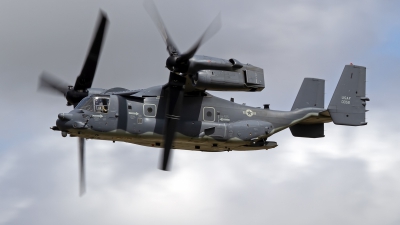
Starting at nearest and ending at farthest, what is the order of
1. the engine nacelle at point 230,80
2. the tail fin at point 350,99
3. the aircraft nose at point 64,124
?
1. the engine nacelle at point 230,80
2. the aircraft nose at point 64,124
3. the tail fin at point 350,99

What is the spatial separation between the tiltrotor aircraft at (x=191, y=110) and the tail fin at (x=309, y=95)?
53 millimetres

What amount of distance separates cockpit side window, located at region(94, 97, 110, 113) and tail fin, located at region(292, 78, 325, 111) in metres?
10.7

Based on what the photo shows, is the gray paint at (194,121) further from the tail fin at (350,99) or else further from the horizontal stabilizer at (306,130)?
the horizontal stabilizer at (306,130)

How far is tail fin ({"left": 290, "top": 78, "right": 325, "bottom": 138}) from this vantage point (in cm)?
4388

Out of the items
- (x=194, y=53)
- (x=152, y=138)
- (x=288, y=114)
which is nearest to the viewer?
(x=194, y=53)

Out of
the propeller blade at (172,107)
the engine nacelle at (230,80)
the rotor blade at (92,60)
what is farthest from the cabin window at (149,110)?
the rotor blade at (92,60)

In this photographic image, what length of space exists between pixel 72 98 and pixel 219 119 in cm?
748

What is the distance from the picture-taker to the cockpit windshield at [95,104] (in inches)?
1513

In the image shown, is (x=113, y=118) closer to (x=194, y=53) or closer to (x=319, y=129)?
(x=194, y=53)

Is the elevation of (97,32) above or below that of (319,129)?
above

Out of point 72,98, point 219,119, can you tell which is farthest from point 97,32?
point 219,119

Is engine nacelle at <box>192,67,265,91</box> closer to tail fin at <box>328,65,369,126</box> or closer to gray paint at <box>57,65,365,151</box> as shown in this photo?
gray paint at <box>57,65,365,151</box>

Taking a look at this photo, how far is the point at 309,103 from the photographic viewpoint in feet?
144

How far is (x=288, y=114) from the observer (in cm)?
4269
